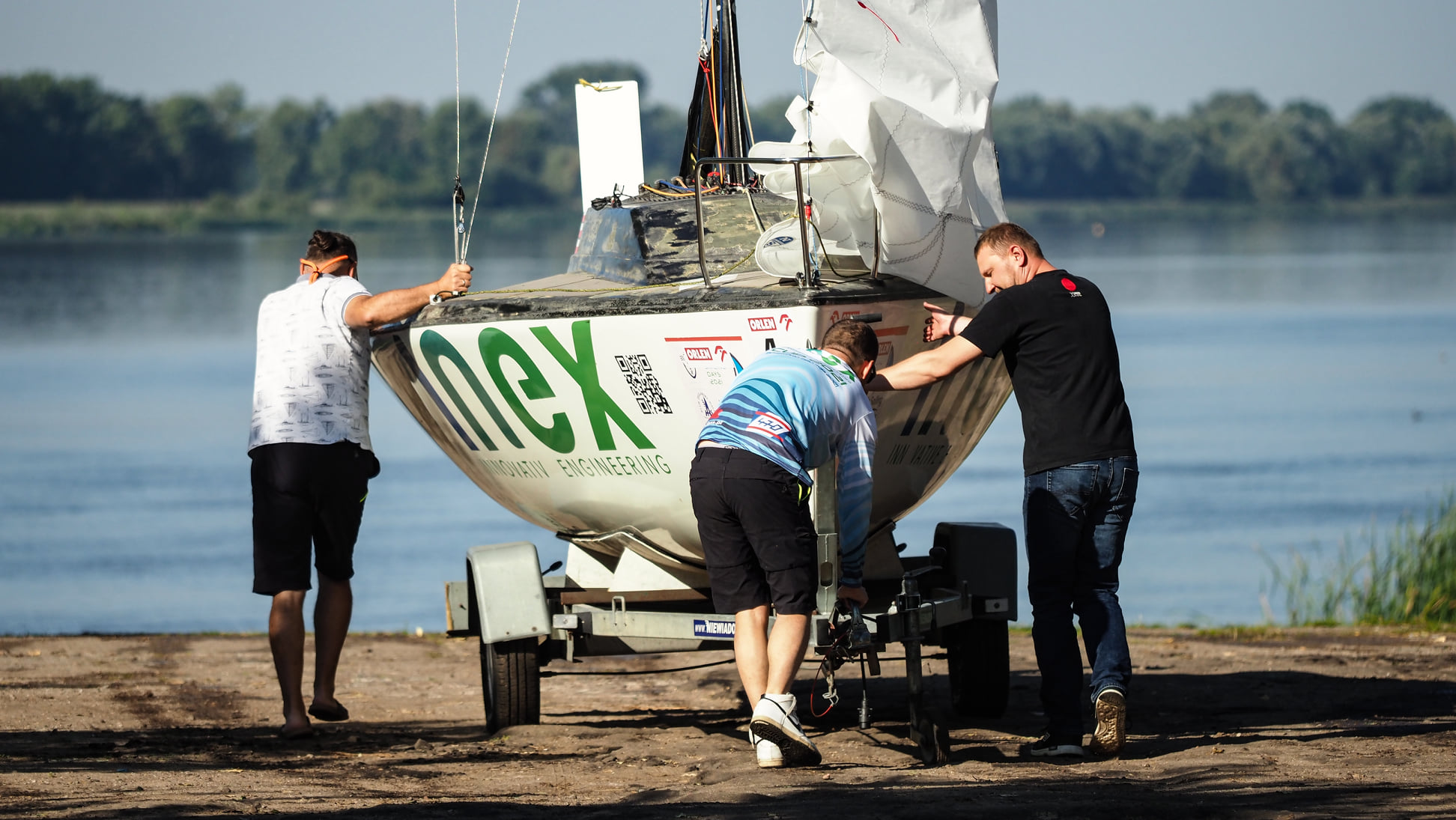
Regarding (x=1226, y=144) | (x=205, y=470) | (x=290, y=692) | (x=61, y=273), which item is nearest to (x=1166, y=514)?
(x=205, y=470)

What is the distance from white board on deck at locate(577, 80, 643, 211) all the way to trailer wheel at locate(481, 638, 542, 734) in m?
2.77

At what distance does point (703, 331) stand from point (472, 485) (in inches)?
797

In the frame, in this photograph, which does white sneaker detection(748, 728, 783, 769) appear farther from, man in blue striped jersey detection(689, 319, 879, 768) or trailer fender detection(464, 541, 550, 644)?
trailer fender detection(464, 541, 550, 644)

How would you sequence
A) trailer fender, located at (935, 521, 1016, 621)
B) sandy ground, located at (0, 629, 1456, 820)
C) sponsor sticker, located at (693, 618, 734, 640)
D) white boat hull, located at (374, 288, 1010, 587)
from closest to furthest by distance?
sandy ground, located at (0, 629, 1456, 820) < sponsor sticker, located at (693, 618, 734, 640) < white boat hull, located at (374, 288, 1010, 587) < trailer fender, located at (935, 521, 1016, 621)

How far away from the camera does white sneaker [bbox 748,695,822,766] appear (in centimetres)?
590

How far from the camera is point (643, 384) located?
21.9 ft

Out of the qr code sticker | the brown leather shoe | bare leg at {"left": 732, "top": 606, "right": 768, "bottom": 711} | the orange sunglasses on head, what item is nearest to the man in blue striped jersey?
bare leg at {"left": 732, "top": 606, "right": 768, "bottom": 711}

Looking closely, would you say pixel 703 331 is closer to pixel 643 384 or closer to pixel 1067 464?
pixel 643 384

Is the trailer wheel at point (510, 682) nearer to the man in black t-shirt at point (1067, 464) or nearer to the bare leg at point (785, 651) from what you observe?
the bare leg at point (785, 651)

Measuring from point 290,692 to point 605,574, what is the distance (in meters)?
1.40

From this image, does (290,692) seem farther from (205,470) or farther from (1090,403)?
(205,470)

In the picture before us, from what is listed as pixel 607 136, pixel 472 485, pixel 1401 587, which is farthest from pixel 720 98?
pixel 472 485

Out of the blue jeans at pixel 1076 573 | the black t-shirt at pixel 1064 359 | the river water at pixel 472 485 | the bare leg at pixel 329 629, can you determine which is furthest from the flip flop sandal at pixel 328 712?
the river water at pixel 472 485

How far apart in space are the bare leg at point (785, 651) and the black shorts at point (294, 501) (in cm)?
197
